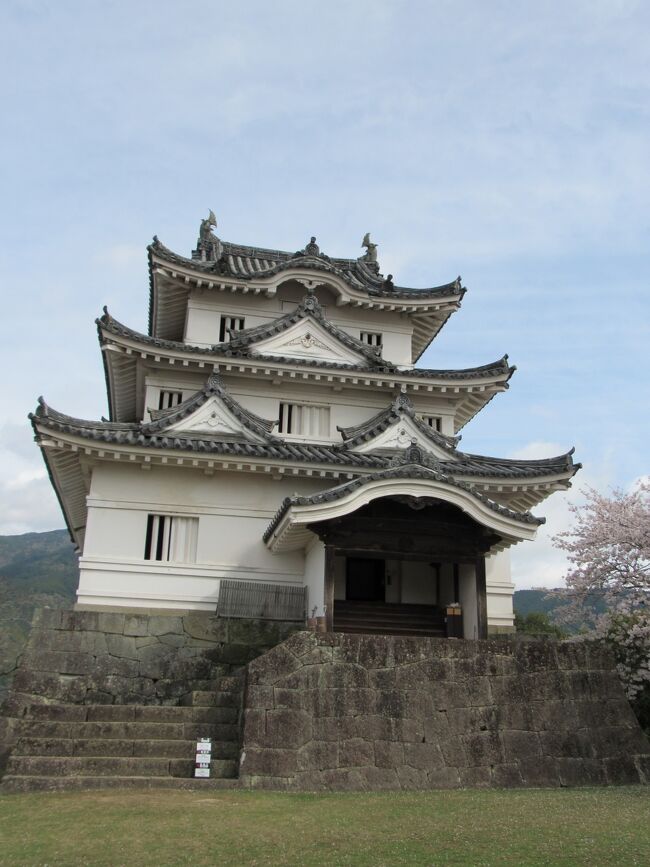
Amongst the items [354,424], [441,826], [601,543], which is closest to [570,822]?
[441,826]

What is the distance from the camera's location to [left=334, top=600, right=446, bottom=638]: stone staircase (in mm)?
16000

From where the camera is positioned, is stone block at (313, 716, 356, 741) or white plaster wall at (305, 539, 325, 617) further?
white plaster wall at (305, 539, 325, 617)

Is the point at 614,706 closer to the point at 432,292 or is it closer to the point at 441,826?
the point at 441,826

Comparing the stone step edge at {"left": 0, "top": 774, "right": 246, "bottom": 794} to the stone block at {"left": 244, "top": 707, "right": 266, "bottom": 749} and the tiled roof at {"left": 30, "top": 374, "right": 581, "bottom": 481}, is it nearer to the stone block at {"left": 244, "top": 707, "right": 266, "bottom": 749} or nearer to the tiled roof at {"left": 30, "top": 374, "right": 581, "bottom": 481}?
the stone block at {"left": 244, "top": 707, "right": 266, "bottom": 749}

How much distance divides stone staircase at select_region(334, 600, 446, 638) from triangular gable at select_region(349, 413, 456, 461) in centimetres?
395

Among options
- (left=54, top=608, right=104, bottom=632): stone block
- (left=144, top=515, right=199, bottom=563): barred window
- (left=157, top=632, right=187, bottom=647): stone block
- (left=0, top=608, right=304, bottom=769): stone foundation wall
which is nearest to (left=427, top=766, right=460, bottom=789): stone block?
(left=0, top=608, right=304, bottom=769): stone foundation wall

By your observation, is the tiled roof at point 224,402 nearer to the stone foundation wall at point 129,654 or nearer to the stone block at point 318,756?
the stone foundation wall at point 129,654

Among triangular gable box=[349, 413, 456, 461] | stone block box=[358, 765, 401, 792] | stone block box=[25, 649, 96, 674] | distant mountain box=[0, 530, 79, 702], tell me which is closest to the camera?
stone block box=[358, 765, 401, 792]

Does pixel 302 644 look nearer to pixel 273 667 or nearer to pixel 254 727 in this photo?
pixel 273 667

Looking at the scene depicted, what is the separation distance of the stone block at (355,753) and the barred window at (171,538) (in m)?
6.50

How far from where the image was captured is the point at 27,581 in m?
123

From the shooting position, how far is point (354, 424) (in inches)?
814

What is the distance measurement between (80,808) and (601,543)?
11009 mm

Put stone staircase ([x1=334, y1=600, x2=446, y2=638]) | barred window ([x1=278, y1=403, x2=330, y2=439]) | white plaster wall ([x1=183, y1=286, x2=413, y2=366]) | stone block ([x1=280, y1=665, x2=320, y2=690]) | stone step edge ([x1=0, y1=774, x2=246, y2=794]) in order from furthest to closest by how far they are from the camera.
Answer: white plaster wall ([x1=183, y1=286, x2=413, y2=366])
barred window ([x1=278, y1=403, x2=330, y2=439])
stone staircase ([x1=334, y1=600, x2=446, y2=638])
stone block ([x1=280, y1=665, x2=320, y2=690])
stone step edge ([x1=0, y1=774, x2=246, y2=794])
